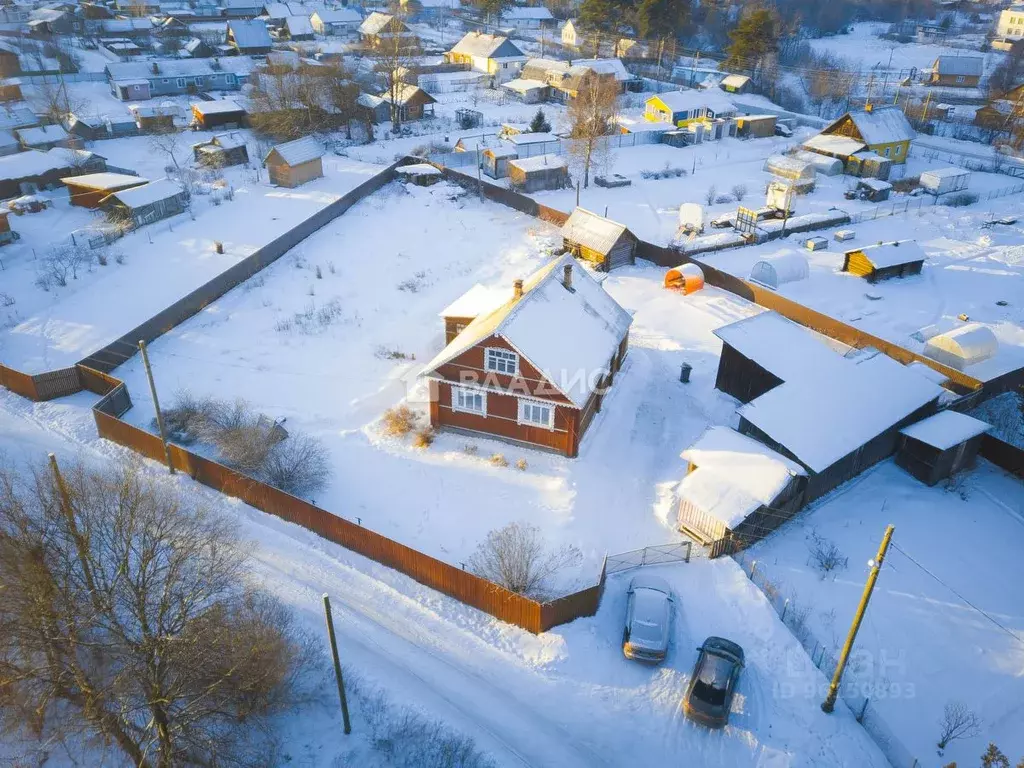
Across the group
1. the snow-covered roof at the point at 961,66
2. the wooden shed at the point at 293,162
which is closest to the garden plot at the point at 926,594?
the wooden shed at the point at 293,162

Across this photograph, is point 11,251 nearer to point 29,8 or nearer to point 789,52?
point 29,8

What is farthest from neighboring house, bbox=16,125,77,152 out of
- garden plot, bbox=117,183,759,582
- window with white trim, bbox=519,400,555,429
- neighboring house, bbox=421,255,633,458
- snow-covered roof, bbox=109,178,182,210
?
window with white trim, bbox=519,400,555,429

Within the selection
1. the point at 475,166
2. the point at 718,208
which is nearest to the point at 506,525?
the point at 718,208

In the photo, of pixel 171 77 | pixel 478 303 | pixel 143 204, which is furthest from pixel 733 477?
pixel 171 77

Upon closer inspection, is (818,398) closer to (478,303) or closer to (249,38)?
(478,303)

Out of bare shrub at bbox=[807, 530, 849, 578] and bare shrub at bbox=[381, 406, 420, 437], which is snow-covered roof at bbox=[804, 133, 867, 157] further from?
bare shrub at bbox=[381, 406, 420, 437]
